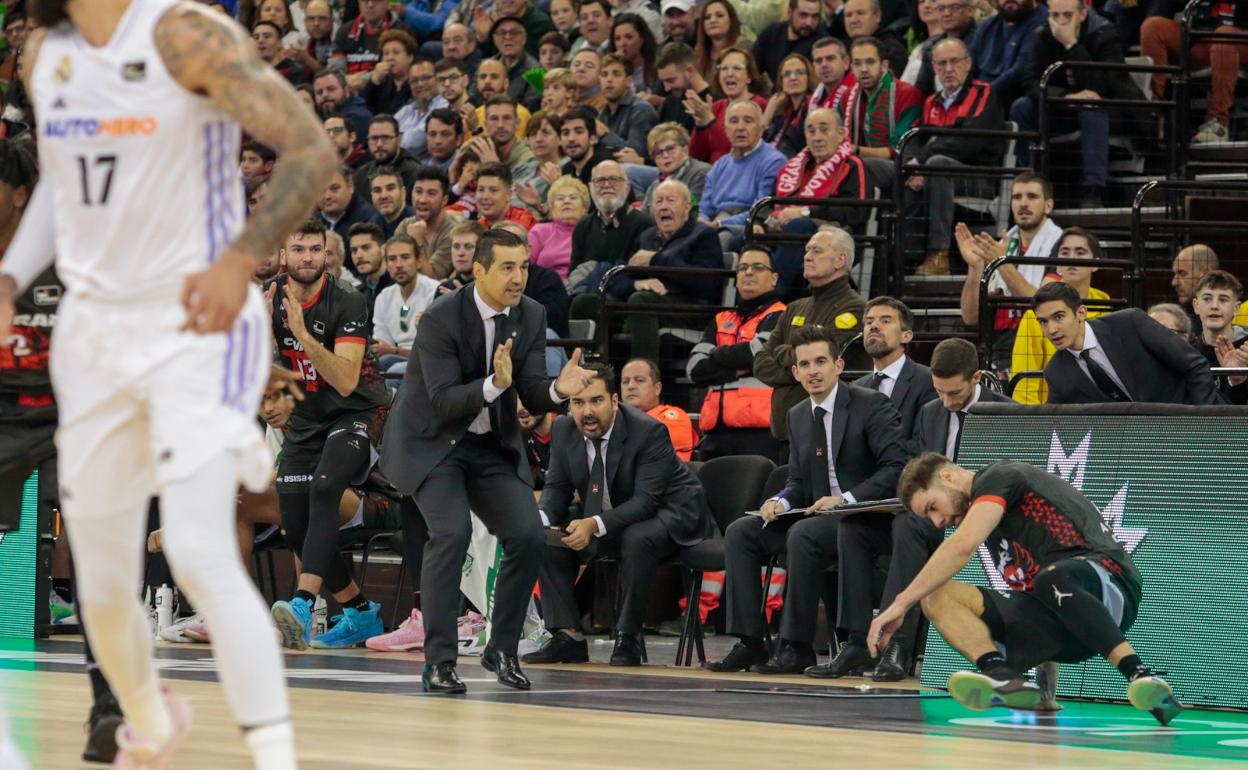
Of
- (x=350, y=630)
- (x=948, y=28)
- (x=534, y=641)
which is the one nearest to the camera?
(x=534, y=641)

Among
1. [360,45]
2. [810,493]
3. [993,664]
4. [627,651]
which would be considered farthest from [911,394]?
[360,45]

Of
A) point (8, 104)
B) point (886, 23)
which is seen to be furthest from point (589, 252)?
point (8, 104)

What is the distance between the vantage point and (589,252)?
13688mm

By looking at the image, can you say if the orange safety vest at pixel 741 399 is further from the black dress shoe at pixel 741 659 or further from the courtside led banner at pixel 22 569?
the courtside led banner at pixel 22 569

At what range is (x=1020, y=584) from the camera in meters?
8.14

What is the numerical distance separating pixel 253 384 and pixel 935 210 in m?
9.16

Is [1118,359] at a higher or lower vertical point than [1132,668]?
higher

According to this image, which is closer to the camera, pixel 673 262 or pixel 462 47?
pixel 673 262

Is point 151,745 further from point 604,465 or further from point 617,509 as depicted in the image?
point 604,465

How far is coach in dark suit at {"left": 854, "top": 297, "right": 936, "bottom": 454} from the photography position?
10227mm

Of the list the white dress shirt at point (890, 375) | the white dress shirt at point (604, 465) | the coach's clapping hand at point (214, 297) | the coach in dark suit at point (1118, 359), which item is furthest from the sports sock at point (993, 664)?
the coach's clapping hand at point (214, 297)

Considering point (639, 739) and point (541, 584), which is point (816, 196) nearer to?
point (541, 584)

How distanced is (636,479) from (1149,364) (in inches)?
116

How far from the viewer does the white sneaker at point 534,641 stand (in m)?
10.9
